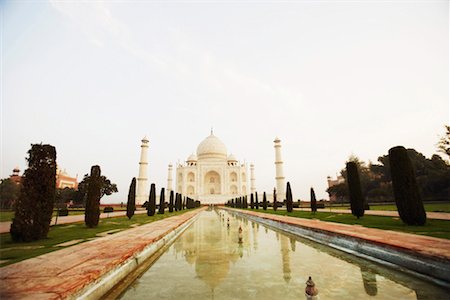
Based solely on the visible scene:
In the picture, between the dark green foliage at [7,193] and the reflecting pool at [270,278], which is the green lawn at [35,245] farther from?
the dark green foliage at [7,193]

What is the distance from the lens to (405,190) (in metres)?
7.59

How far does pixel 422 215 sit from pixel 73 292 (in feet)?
27.5

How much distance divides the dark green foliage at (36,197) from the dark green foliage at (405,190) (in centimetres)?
939

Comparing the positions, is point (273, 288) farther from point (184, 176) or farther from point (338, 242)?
point (184, 176)

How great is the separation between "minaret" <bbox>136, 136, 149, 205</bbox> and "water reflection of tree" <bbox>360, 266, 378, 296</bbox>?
1461 inches

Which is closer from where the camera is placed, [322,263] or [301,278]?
[301,278]

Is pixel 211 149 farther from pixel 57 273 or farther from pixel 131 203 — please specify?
pixel 57 273

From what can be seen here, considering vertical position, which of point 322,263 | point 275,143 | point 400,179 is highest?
point 275,143

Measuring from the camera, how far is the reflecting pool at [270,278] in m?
2.37

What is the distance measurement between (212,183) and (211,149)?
7.35 meters

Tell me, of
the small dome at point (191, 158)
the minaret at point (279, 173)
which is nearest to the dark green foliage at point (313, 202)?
the minaret at point (279, 173)

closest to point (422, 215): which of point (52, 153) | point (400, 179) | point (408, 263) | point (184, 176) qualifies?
point (400, 179)

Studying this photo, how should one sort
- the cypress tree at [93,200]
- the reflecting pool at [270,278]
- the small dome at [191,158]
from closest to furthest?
the reflecting pool at [270,278] < the cypress tree at [93,200] < the small dome at [191,158]

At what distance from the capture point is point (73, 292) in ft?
6.48
